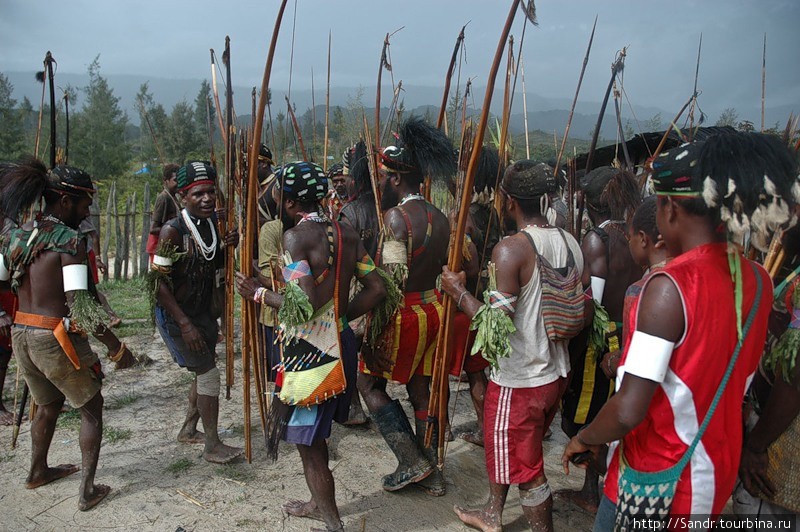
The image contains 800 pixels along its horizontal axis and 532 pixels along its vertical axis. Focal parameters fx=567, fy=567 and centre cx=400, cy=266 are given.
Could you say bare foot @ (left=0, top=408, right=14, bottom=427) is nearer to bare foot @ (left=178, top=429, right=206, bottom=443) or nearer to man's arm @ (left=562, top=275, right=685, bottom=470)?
bare foot @ (left=178, top=429, right=206, bottom=443)

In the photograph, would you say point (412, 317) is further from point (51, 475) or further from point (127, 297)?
point (127, 297)

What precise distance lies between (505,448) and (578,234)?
1.97 meters

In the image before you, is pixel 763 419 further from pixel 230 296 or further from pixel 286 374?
pixel 230 296

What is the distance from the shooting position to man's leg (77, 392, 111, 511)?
3.29m

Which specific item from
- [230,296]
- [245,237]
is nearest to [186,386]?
[230,296]

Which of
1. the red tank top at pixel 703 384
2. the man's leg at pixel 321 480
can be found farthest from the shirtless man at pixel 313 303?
the red tank top at pixel 703 384

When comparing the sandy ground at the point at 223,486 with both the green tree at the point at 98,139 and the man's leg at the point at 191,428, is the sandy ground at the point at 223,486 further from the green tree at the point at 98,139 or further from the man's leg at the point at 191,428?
the green tree at the point at 98,139

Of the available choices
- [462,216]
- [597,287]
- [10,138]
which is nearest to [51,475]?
[462,216]

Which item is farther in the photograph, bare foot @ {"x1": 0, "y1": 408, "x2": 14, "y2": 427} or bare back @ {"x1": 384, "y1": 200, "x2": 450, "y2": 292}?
bare foot @ {"x1": 0, "y1": 408, "x2": 14, "y2": 427}

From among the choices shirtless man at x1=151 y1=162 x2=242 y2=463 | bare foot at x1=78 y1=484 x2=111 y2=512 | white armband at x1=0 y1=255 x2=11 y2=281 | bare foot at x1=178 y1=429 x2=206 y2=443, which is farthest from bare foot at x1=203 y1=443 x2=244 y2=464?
white armband at x1=0 y1=255 x2=11 y2=281

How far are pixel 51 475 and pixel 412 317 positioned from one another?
8.10 ft

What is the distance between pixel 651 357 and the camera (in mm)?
1669

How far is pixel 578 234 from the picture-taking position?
4191mm

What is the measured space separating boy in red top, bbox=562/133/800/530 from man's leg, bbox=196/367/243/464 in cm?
275
